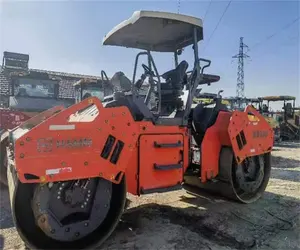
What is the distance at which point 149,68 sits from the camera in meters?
4.10

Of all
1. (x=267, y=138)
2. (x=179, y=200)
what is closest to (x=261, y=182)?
(x=267, y=138)

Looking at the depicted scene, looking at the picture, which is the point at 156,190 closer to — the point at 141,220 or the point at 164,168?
the point at 164,168

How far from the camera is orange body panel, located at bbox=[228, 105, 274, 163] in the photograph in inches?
162

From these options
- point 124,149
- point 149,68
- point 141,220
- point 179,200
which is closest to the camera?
point 124,149

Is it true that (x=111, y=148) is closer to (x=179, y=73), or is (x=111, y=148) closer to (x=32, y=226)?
(x=32, y=226)

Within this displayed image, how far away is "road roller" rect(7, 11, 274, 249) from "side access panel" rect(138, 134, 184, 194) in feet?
0.04

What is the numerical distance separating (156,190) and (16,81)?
6357 millimetres

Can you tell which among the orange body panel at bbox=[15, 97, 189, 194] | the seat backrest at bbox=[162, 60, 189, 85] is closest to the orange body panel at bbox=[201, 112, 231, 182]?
the seat backrest at bbox=[162, 60, 189, 85]

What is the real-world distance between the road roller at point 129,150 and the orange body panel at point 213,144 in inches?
0.5

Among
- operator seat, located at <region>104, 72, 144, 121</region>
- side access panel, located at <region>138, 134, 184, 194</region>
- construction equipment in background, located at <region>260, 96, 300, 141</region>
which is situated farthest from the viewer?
construction equipment in background, located at <region>260, 96, 300, 141</region>

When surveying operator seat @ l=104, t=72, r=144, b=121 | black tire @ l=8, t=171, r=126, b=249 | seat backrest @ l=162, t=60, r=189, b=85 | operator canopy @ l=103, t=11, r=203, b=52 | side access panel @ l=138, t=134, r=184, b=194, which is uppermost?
operator canopy @ l=103, t=11, r=203, b=52

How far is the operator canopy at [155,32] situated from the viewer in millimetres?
3484

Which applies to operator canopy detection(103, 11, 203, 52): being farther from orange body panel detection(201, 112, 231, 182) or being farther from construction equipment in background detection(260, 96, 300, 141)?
construction equipment in background detection(260, 96, 300, 141)

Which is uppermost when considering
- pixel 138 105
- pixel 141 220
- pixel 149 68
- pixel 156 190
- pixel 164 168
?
pixel 149 68
